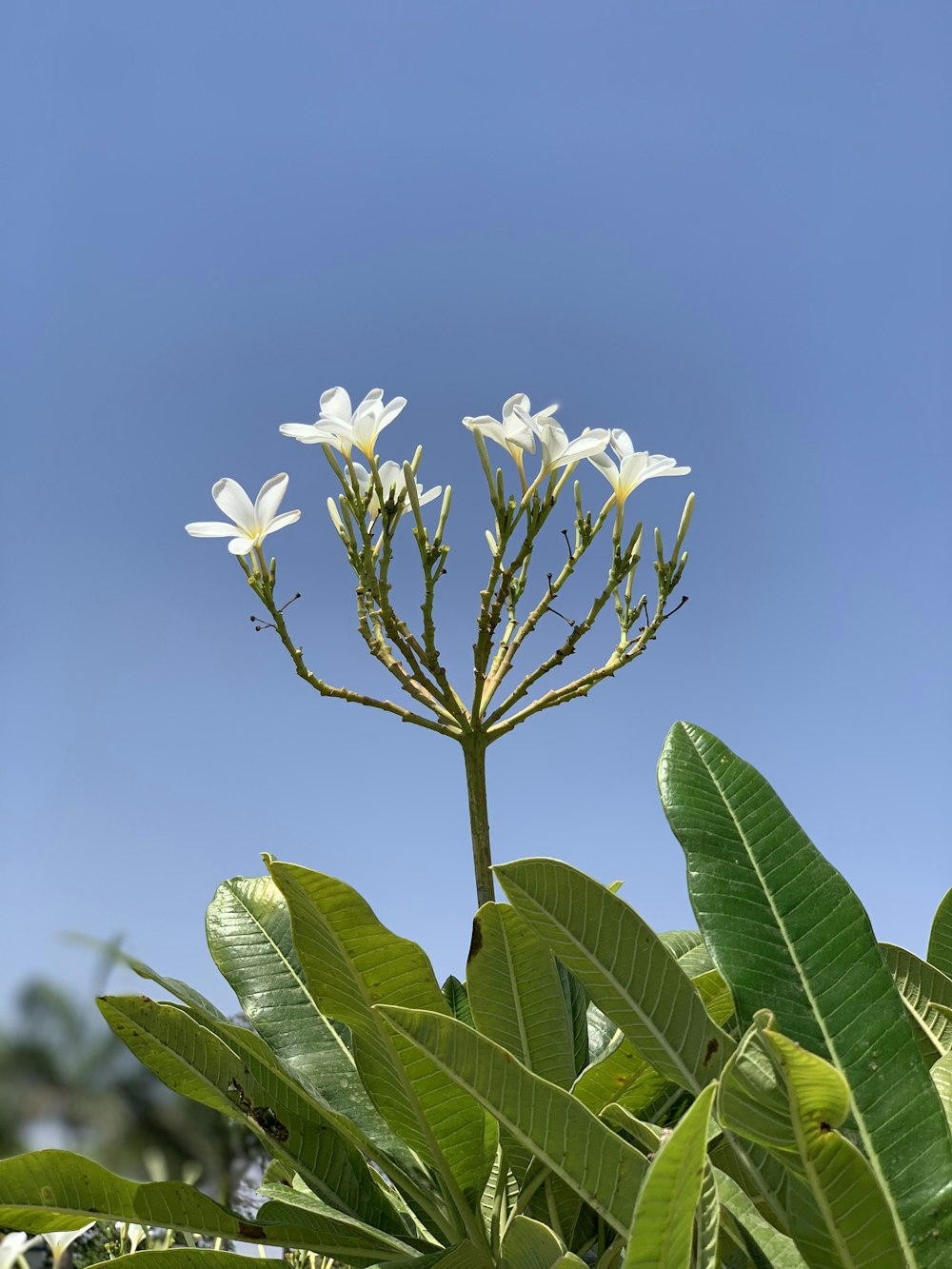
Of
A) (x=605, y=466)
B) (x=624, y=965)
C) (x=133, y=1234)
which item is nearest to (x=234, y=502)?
(x=605, y=466)

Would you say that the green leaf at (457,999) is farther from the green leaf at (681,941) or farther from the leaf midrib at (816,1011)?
the leaf midrib at (816,1011)

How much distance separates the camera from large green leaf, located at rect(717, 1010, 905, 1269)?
1.64ft

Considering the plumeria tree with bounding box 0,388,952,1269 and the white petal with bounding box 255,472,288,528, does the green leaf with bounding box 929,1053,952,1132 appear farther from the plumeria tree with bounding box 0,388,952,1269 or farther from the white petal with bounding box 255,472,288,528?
the white petal with bounding box 255,472,288,528

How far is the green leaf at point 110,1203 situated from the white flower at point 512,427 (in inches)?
47.5

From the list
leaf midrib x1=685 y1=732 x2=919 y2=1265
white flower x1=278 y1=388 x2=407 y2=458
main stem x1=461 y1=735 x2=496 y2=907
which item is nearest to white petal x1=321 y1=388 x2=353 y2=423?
white flower x1=278 y1=388 x2=407 y2=458

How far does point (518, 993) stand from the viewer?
870 millimetres

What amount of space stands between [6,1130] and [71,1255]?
2.54 m

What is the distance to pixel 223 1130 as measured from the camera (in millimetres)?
4516

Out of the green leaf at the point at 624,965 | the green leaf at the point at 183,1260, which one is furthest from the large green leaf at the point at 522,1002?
the green leaf at the point at 183,1260

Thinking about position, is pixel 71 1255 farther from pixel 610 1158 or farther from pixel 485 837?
pixel 610 1158

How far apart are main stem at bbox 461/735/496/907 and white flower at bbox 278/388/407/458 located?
57cm

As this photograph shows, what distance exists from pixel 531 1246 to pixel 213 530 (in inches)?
56.4

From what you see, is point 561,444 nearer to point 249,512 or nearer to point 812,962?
point 249,512

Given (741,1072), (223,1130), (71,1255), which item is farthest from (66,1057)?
(741,1072)
